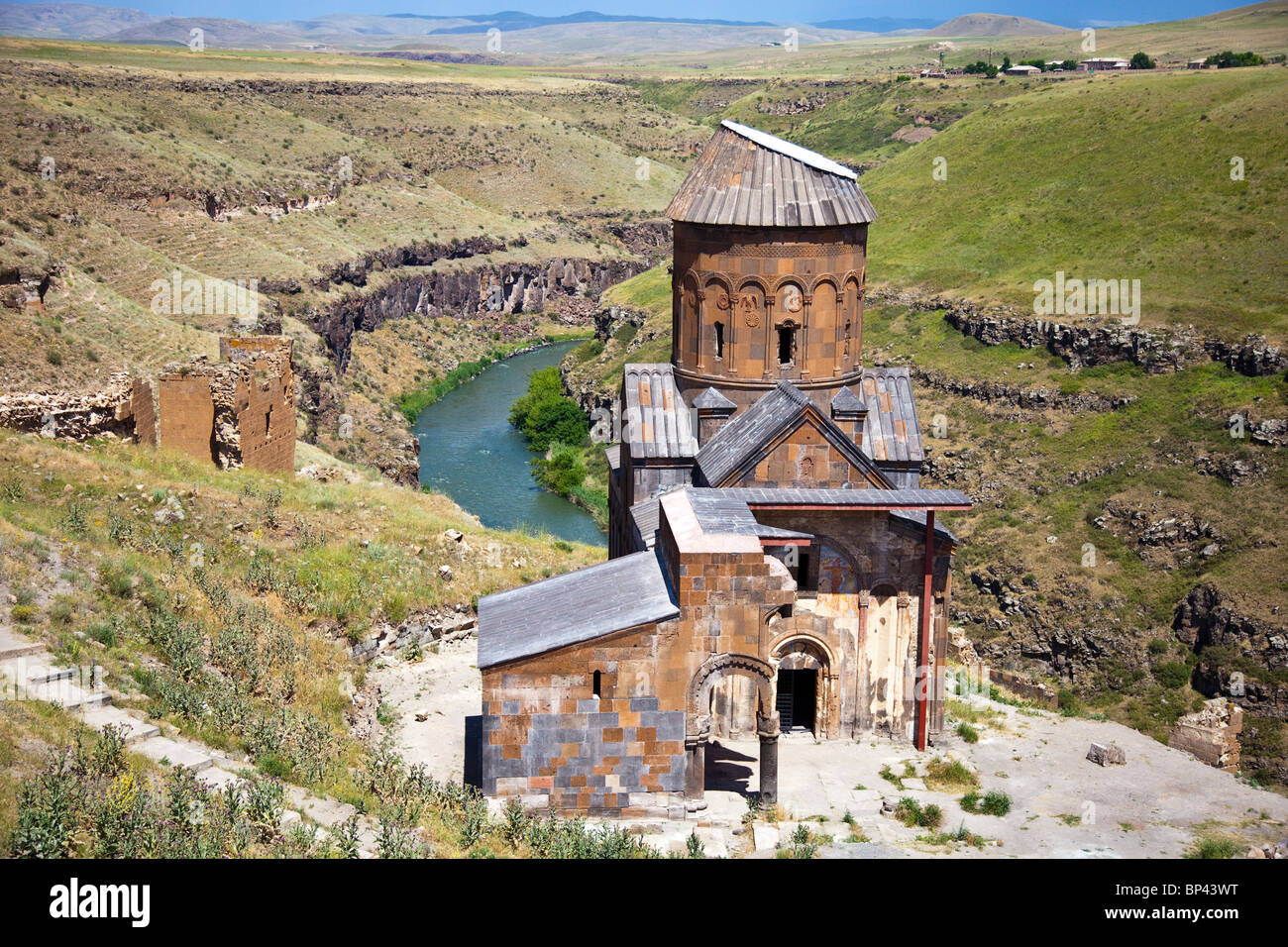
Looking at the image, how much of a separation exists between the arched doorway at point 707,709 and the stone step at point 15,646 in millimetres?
7270

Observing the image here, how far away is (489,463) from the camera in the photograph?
49812 millimetres

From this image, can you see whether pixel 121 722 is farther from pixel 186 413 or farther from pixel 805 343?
pixel 186 413

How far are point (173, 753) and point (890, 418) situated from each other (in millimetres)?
12026

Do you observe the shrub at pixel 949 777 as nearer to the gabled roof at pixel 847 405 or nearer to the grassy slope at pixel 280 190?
the gabled roof at pixel 847 405

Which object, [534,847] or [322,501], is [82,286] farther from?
[534,847]

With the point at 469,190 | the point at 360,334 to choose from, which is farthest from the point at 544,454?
the point at 469,190

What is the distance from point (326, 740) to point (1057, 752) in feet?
33.8

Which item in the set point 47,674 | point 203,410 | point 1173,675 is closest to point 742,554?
point 47,674

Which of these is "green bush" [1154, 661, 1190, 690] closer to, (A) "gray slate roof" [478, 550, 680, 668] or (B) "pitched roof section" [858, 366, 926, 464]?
(B) "pitched roof section" [858, 366, 926, 464]

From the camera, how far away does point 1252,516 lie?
32.4 metres

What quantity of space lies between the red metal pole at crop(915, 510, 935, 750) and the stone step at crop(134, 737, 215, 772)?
9.69m

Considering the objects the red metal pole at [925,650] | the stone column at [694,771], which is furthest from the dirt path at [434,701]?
the red metal pole at [925,650]

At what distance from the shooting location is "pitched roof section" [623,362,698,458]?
1948 centimetres

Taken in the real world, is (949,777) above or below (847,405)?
below
